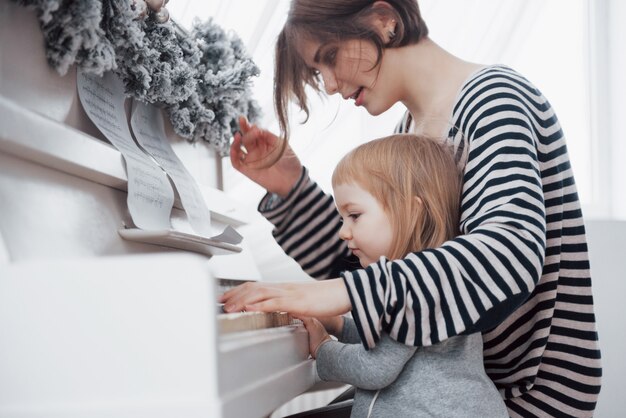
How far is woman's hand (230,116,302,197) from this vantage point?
4.56ft

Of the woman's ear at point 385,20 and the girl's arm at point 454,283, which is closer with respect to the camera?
the girl's arm at point 454,283

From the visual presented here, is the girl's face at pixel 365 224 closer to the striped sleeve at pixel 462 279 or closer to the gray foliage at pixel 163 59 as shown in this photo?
the striped sleeve at pixel 462 279

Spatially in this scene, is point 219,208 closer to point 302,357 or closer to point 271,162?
point 271,162

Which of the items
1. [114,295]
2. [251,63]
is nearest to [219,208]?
[251,63]

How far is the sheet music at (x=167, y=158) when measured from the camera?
1.13 meters

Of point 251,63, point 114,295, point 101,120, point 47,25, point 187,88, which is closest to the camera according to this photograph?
point 114,295

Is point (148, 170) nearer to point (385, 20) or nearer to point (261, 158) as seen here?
point (261, 158)

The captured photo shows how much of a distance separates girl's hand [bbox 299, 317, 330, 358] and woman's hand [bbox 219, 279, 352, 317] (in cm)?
23

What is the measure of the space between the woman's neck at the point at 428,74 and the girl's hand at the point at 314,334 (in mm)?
419

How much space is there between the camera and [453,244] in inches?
34.5

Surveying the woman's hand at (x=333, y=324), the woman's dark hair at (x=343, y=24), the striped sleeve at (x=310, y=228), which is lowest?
the woman's hand at (x=333, y=324)

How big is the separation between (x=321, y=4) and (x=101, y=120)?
49 cm

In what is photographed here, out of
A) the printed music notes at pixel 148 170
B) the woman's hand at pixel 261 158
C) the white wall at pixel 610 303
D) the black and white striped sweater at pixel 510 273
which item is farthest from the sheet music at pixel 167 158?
the white wall at pixel 610 303

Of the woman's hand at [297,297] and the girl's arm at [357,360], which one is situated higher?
the woman's hand at [297,297]
